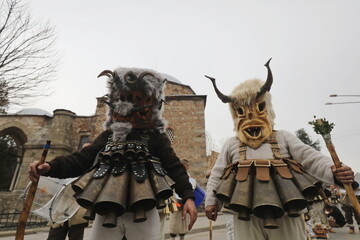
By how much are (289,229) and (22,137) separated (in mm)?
21646

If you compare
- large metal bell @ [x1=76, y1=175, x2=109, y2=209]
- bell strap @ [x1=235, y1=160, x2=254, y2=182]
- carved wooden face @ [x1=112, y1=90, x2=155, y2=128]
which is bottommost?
large metal bell @ [x1=76, y1=175, x2=109, y2=209]

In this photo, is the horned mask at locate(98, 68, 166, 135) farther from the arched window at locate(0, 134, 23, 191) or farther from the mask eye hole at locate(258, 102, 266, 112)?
the arched window at locate(0, 134, 23, 191)

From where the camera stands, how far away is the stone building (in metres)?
15.0

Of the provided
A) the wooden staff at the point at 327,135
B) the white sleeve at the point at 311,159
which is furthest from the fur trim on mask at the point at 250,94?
the wooden staff at the point at 327,135

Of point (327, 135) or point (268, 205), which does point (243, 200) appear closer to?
point (268, 205)

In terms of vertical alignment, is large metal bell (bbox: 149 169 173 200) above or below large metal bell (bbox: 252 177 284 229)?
above

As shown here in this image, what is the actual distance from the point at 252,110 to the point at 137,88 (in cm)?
109

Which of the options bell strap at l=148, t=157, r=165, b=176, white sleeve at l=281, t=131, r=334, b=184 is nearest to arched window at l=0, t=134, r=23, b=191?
bell strap at l=148, t=157, r=165, b=176

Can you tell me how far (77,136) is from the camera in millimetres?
17844

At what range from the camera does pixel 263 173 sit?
1.85m

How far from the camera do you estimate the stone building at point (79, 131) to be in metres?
15.0

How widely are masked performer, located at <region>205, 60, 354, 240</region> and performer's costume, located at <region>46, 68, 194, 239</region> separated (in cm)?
39

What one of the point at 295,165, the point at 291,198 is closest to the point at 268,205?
the point at 291,198

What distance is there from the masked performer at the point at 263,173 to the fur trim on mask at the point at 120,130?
895 mm
